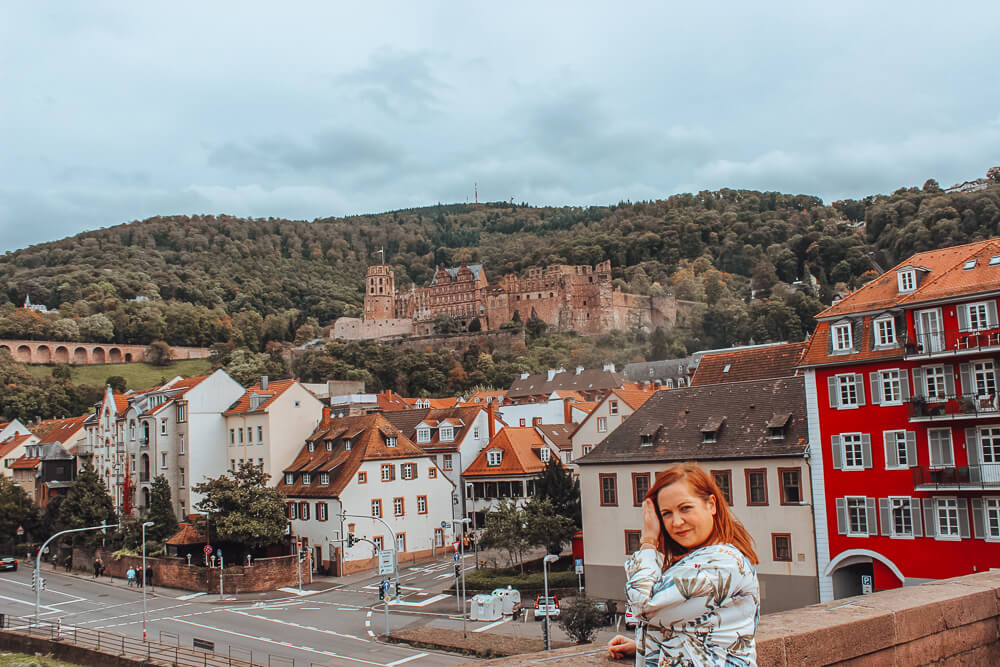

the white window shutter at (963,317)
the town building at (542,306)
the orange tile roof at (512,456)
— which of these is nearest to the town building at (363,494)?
the orange tile roof at (512,456)

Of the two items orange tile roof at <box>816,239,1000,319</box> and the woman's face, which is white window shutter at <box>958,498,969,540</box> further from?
the woman's face

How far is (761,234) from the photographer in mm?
175000

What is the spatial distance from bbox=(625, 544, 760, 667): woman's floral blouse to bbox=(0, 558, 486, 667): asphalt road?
84.8 ft

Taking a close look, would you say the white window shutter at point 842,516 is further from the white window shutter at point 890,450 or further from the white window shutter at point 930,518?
the white window shutter at point 930,518

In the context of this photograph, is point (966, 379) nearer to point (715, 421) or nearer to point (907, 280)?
point (907, 280)

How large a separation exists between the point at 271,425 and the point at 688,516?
5172cm

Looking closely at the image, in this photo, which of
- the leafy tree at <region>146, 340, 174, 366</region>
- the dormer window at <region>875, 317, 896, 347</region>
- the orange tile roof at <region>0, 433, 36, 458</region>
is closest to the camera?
the dormer window at <region>875, 317, 896, 347</region>

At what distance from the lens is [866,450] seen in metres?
31.6

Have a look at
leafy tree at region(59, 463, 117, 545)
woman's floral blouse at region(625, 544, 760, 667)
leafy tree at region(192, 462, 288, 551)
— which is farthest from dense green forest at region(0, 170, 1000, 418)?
woman's floral blouse at region(625, 544, 760, 667)

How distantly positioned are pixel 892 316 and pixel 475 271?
514 ft

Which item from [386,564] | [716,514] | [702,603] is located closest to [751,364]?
[386,564]

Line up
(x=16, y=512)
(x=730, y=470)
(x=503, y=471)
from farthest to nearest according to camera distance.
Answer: (x=16, y=512) → (x=503, y=471) → (x=730, y=470)

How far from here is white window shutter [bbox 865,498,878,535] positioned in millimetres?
31062

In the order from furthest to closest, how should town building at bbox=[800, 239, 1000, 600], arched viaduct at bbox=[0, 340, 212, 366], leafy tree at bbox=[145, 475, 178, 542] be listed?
arched viaduct at bbox=[0, 340, 212, 366], leafy tree at bbox=[145, 475, 178, 542], town building at bbox=[800, 239, 1000, 600]
